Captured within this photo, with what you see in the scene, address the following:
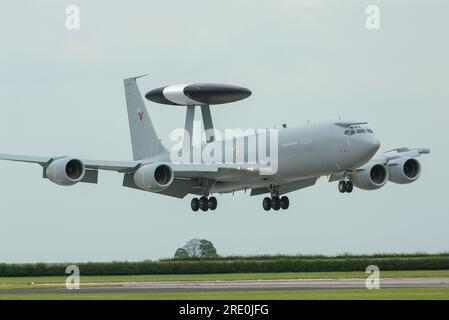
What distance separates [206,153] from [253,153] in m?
6.29

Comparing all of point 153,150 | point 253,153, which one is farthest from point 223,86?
point 153,150

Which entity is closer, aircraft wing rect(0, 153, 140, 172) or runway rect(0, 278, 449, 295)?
runway rect(0, 278, 449, 295)

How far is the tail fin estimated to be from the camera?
267 ft

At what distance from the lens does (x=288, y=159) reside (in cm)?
6656

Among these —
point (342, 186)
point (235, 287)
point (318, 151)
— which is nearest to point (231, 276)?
point (342, 186)

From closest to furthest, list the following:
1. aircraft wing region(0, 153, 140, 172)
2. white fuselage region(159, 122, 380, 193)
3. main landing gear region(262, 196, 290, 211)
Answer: white fuselage region(159, 122, 380, 193) → aircraft wing region(0, 153, 140, 172) → main landing gear region(262, 196, 290, 211)

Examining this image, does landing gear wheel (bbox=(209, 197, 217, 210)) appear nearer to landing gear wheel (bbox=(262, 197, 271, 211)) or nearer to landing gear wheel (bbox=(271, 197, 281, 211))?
landing gear wheel (bbox=(262, 197, 271, 211))

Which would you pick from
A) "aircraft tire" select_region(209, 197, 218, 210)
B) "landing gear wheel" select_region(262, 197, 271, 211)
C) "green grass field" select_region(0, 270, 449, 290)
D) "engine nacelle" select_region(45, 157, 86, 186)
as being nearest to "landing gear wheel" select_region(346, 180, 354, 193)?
"green grass field" select_region(0, 270, 449, 290)

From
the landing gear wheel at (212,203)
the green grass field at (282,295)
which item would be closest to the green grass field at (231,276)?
the landing gear wheel at (212,203)

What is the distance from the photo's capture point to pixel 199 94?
7388cm

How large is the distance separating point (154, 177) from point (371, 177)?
13322mm

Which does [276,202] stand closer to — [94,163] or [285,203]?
[285,203]

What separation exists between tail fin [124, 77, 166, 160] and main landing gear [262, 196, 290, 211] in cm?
1060
